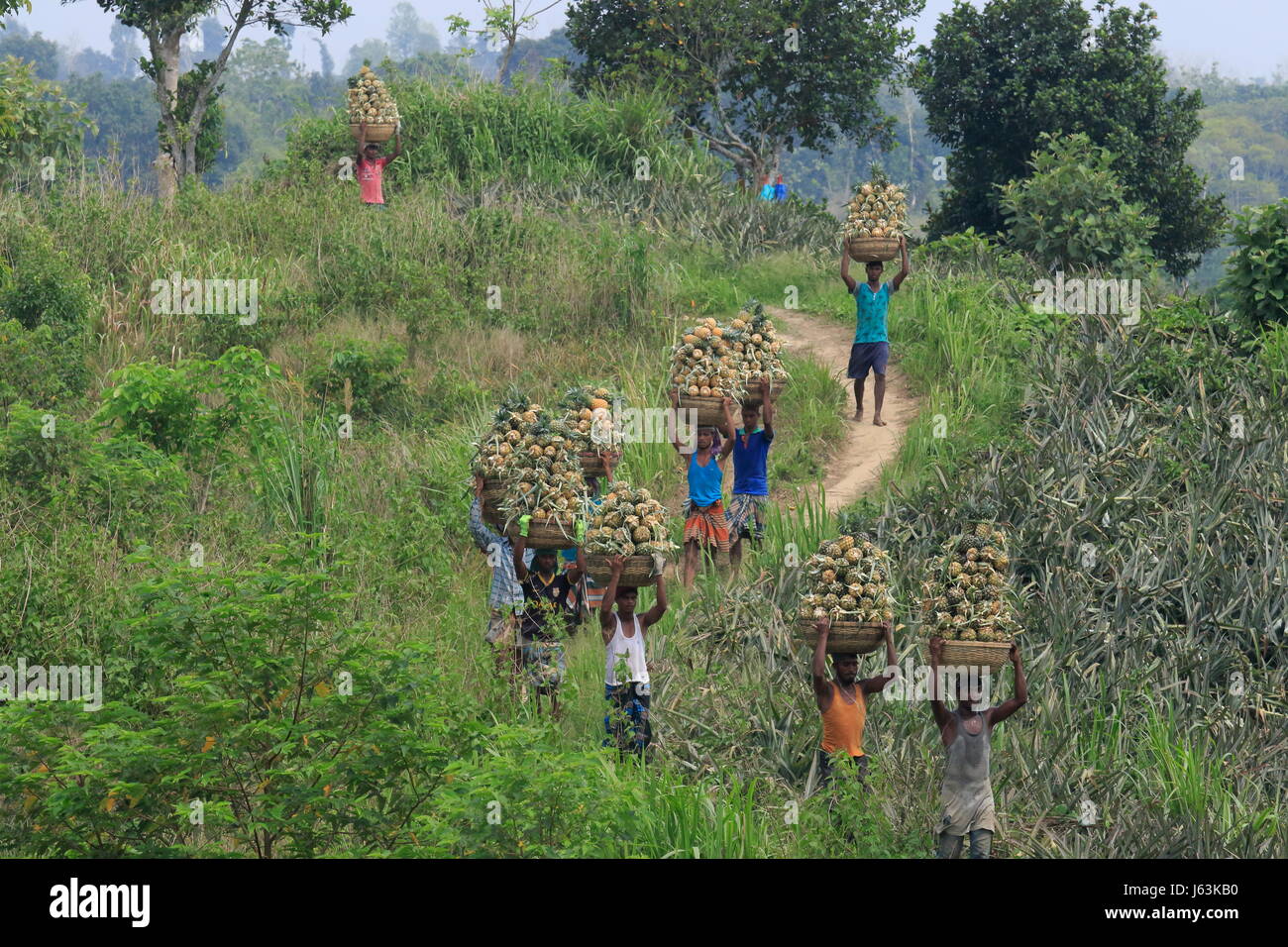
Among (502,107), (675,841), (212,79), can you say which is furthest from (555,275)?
(675,841)

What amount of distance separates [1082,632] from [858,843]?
355 cm

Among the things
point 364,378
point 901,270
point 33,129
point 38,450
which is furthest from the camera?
point 33,129

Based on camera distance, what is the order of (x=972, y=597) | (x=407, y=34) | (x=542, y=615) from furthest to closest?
(x=407, y=34)
(x=542, y=615)
(x=972, y=597)

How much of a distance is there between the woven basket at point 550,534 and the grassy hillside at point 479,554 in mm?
845

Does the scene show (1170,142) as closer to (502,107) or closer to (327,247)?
(502,107)

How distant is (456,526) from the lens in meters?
12.3

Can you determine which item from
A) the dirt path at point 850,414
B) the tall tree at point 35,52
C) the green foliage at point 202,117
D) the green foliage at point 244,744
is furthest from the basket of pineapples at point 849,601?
the tall tree at point 35,52

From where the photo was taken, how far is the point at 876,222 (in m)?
13.0

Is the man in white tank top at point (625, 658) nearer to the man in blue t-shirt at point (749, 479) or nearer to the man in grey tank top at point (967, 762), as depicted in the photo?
the man in grey tank top at point (967, 762)

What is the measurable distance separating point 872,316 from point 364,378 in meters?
4.61

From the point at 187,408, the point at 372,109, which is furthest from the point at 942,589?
the point at 372,109

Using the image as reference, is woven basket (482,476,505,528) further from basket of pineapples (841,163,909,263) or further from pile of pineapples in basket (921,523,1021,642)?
basket of pineapples (841,163,909,263)

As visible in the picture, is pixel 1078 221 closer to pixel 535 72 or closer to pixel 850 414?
pixel 850 414

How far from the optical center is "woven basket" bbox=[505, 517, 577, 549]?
29.9ft
